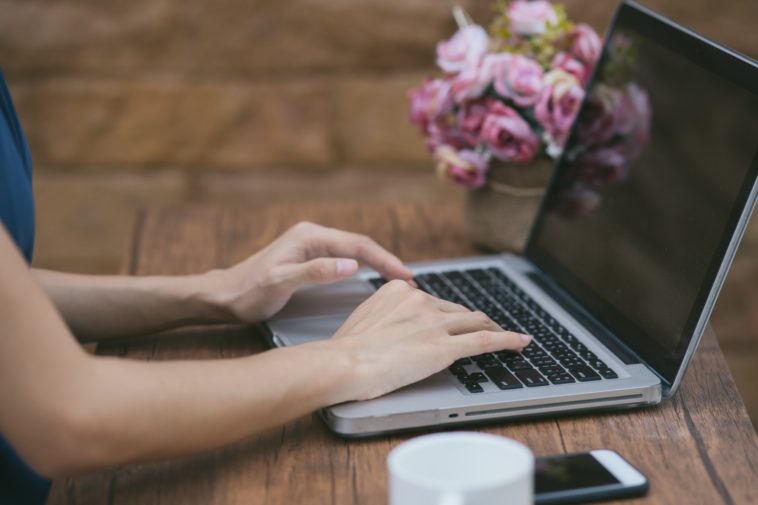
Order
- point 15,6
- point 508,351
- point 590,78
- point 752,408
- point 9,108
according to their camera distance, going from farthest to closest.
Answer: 1. point 752,408
2. point 15,6
3. point 590,78
4. point 9,108
5. point 508,351

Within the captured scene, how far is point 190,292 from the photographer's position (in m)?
1.05

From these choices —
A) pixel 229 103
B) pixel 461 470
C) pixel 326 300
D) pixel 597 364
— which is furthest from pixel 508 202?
pixel 229 103

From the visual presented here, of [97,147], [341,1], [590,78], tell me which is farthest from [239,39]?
[590,78]

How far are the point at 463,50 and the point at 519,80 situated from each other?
0.09 metres

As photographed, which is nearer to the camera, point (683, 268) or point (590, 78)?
point (683, 268)

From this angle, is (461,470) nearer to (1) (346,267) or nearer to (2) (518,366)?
(2) (518,366)

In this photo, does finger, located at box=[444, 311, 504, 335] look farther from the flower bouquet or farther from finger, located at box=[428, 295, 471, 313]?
the flower bouquet

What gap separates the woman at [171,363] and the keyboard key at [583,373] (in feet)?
0.16

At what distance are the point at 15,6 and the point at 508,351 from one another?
4.46 feet

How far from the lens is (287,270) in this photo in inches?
39.6

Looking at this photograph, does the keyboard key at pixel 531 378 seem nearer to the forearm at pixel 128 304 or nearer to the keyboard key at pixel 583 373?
the keyboard key at pixel 583 373

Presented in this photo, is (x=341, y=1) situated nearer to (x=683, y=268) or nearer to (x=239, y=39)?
(x=239, y=39)

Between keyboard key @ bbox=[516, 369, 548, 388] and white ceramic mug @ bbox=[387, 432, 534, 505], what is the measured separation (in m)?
0.24

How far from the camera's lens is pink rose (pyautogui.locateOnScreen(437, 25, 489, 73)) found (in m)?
1.21
